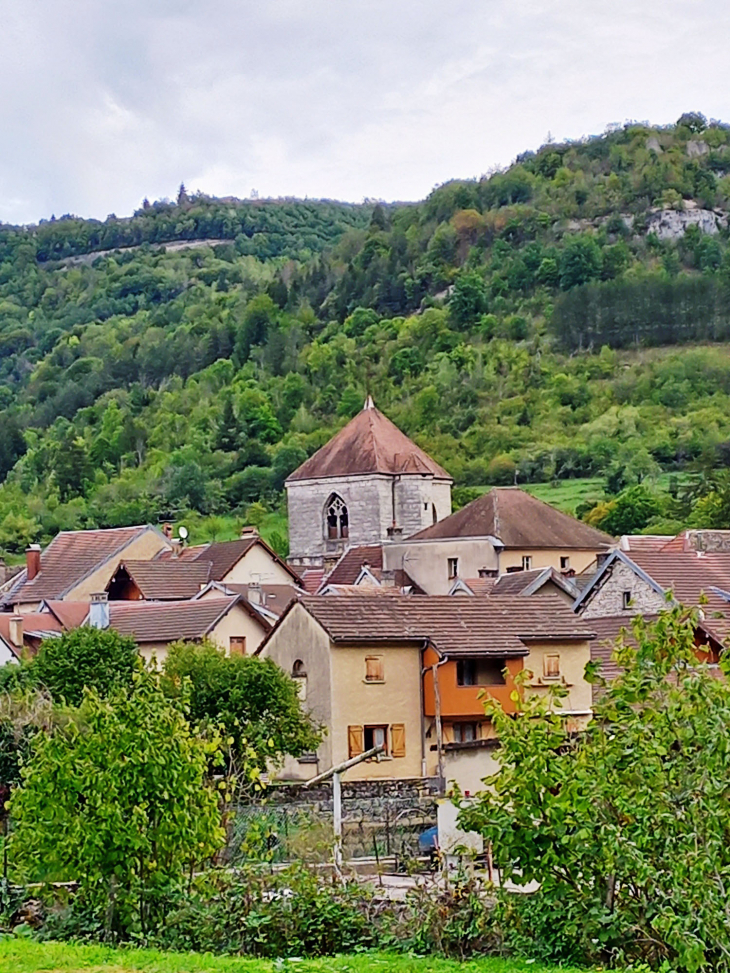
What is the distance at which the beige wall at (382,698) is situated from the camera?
1297 inches

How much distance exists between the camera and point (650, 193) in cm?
16062

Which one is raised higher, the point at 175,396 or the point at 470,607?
the point at 175,396

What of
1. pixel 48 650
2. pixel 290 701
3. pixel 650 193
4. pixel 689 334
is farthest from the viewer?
pixel 650 193

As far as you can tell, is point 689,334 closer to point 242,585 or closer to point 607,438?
point 607,438

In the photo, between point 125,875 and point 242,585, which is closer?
point 125,875

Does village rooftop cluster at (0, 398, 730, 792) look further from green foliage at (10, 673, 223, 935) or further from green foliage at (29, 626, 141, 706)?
green foliage at (10, 673, 223, 935)

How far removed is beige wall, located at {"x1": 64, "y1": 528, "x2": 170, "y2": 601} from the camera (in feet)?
182

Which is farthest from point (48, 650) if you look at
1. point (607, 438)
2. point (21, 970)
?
point (607, 438)

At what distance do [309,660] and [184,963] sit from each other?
20.3 meters

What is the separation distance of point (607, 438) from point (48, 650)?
75019mm

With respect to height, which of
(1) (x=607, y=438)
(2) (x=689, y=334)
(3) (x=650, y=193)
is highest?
(3) (x=650, y=193)

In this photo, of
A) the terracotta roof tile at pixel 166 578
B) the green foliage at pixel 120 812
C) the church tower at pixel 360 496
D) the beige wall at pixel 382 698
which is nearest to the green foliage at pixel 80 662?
the beige wall at pixel 382 698

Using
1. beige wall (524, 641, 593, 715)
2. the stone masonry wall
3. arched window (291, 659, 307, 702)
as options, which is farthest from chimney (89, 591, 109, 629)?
the stone masonry wall

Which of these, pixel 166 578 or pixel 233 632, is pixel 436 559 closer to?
pixel 166 578
